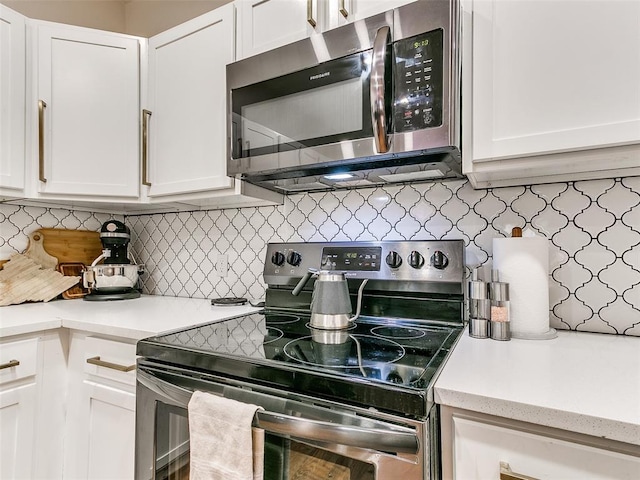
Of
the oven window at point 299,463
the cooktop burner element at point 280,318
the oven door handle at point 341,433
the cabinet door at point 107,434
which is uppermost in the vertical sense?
the cooktop burner element at point 280,318

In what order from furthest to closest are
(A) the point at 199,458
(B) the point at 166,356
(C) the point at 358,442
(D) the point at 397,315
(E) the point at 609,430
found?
(D) the point at 397,315 < (B) the point at 166,356 < (A) the point at 199,458 < (C) the point at 358,442 < (E) the point at 609,430

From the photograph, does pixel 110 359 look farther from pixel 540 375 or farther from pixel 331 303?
pixel 540 375

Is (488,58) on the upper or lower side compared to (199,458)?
upper

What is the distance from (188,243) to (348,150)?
3.86 feet

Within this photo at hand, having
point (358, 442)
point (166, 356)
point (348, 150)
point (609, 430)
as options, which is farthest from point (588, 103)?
point (166, 356)

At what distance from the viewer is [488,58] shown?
0.95m

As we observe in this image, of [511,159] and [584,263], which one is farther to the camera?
[584,263]

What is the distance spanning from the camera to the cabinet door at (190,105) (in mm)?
1426

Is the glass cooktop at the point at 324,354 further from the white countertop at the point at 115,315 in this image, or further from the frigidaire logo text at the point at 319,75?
the frigidaire logo text at the point at 319,75

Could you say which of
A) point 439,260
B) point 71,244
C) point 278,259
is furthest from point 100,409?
point 439,260

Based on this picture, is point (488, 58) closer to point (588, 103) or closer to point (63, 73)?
point (588, 103)

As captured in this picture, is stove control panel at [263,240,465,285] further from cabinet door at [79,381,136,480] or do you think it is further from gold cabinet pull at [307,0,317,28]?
gold cabinet pull at [307,0,317,28]

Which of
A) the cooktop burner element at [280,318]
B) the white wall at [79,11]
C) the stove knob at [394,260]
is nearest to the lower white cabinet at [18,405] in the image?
the cooktop burner element at [280,318]

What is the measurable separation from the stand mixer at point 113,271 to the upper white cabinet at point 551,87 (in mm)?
1656
